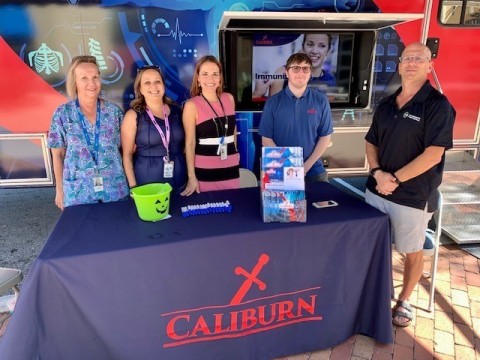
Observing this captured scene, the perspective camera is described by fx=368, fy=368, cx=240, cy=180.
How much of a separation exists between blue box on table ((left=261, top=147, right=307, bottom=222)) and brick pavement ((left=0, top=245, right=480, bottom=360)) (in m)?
0.81

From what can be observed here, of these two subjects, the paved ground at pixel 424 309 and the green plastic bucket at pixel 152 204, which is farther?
the paved ground at pixel 424 309

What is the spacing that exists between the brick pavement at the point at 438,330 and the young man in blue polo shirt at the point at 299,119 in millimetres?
1041

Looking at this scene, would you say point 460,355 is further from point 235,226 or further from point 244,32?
point 244,32

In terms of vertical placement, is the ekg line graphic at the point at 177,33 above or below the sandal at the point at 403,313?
above

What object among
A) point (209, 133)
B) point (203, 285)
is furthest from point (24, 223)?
point (203, 285)

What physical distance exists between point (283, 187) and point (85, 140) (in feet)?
A: 3.61

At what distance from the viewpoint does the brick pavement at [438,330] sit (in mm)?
1943

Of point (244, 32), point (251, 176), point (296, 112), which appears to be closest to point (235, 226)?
point (296, 112)

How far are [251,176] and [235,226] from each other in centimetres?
168

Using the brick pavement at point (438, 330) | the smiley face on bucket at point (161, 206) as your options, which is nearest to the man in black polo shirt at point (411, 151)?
the brick pavement at point (438, 330)

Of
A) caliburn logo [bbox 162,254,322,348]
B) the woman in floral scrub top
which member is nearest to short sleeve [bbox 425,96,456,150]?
caliburn logo [bbox 162,254,322,348]

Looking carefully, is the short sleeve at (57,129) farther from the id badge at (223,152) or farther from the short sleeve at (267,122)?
the short sleeve at (267,122)

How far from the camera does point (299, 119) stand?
7.75 ft

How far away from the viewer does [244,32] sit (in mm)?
3312
